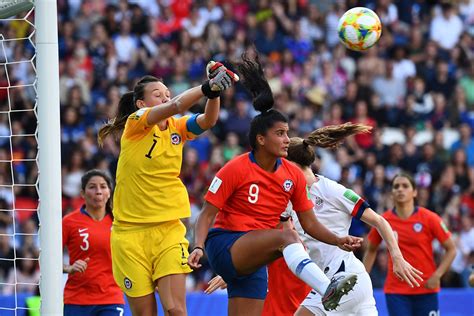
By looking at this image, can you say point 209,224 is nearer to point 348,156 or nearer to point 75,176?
point 75,176

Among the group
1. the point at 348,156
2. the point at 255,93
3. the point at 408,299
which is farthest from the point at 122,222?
the point at 348,156

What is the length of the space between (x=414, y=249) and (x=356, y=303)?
2886 millimetres

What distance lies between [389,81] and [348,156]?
8.28 feet

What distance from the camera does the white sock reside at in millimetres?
7320

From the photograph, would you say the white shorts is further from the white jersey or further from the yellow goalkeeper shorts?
the yellow goalkeeper shorts

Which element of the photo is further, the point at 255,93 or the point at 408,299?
the point at 408,299

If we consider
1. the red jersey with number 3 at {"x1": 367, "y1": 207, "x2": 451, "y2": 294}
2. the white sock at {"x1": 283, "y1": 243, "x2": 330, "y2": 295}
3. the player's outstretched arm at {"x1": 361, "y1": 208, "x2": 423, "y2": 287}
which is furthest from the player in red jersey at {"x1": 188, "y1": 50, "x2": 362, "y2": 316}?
the red jersey with number 3 at {"x1": 367, "y1": 207, "x2": 451, "y2": 294}

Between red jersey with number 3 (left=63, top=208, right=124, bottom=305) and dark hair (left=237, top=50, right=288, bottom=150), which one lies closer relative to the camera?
dark hair (left=237, top=50, right=288, bottom=150)

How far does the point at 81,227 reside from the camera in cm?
980

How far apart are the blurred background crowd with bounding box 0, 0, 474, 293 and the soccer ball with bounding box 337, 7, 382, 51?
16.8 feet

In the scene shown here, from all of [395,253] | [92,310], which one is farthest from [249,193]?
[92,310]

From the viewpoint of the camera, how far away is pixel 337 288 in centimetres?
713

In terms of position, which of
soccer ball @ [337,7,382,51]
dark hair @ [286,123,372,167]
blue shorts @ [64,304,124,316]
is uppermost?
soccer ball @ [337,7,382,51]

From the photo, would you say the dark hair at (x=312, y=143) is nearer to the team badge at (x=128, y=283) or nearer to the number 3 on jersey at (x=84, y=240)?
the team badge at (x=128, y=283)
